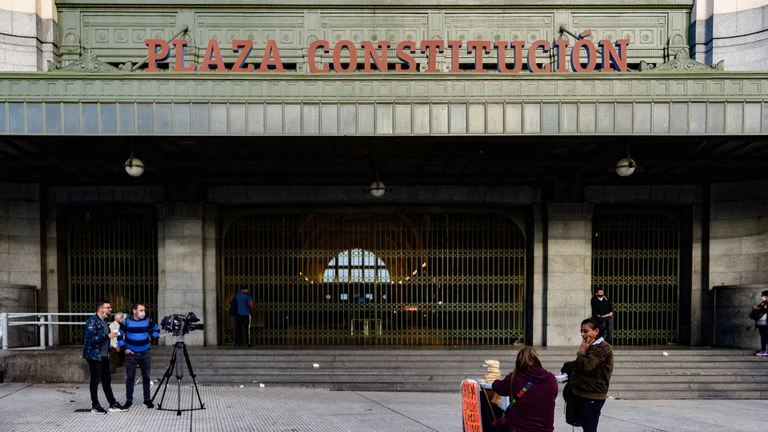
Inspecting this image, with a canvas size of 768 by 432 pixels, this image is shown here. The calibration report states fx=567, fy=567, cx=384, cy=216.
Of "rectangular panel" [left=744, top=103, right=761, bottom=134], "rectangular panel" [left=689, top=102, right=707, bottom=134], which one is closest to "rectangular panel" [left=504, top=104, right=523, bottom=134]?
"rectangular panel" [left=689, top=102, right=707, bottom=134]

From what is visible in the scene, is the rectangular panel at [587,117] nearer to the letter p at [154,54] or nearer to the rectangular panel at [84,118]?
the letter p at [154,54]

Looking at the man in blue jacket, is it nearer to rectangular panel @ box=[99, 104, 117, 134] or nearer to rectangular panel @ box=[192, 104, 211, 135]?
rectangular panel @ box=[192, 104, 211, 135]

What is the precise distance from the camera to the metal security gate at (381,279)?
16406mm

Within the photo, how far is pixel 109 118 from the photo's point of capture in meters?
10.7

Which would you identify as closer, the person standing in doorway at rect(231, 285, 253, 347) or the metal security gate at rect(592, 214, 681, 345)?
the person standing in doorway at rect(231, 285, 253, 347)

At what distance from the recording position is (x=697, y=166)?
535 inches

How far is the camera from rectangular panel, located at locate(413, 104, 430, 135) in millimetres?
10953

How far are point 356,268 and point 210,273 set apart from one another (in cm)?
410

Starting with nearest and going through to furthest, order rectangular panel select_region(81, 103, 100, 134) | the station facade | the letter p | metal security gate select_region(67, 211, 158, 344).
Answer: rectangular panel select_region(81, 103, 100, 134) < the letter p < the station facade < metal security gate select_region(67, 211, 158, 344)

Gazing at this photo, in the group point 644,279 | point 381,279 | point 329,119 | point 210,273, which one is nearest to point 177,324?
point 329,119

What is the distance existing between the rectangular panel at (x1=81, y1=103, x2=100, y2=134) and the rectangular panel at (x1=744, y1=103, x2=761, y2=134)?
12278 millimetres

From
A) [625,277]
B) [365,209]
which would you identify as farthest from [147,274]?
[625,277]

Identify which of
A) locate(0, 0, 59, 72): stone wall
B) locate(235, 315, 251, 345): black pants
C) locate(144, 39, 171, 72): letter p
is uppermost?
locate(0, 0, 59, 72): stone wall

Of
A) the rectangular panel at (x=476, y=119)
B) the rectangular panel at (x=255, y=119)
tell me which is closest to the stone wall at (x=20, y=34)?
the rectangular panel at (x=255, y=119)
